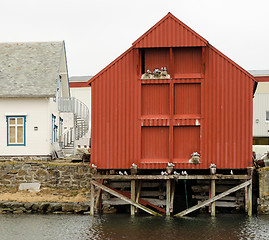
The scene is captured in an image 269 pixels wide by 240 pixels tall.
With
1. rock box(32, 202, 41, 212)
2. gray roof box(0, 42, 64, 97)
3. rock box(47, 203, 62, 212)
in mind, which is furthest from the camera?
gray roof box(0, 42, 64, 97)

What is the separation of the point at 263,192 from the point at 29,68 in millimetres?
18117

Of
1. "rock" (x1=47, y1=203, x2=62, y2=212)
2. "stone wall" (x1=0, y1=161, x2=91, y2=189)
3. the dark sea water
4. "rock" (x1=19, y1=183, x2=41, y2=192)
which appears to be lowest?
the dark sea water

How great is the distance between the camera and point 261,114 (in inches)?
1964

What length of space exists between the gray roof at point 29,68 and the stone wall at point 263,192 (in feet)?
46.6

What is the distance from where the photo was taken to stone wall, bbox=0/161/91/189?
3200 cm

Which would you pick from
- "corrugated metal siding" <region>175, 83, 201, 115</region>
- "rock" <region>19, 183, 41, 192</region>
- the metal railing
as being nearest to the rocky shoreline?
"rock" <region>19, 183, 41, 192</region>

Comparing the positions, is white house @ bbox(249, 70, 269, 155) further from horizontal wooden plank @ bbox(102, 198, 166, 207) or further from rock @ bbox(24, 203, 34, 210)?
rock @ bbox(24, 203, 34, 210)

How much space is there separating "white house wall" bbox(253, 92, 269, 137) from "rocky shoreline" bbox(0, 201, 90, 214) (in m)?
24.6

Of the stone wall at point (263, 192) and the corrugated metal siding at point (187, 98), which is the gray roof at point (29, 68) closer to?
the corrugated metal siding at point (187, 98)

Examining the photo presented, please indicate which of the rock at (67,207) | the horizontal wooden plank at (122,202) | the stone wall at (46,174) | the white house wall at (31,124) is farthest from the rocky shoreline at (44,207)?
the white house wall at (31,124)

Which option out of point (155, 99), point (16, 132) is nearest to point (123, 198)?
point (155, 99)

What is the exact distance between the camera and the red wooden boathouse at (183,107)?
2738cm

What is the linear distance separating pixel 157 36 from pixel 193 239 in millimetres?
10175

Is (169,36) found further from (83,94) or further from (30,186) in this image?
(83,94)
